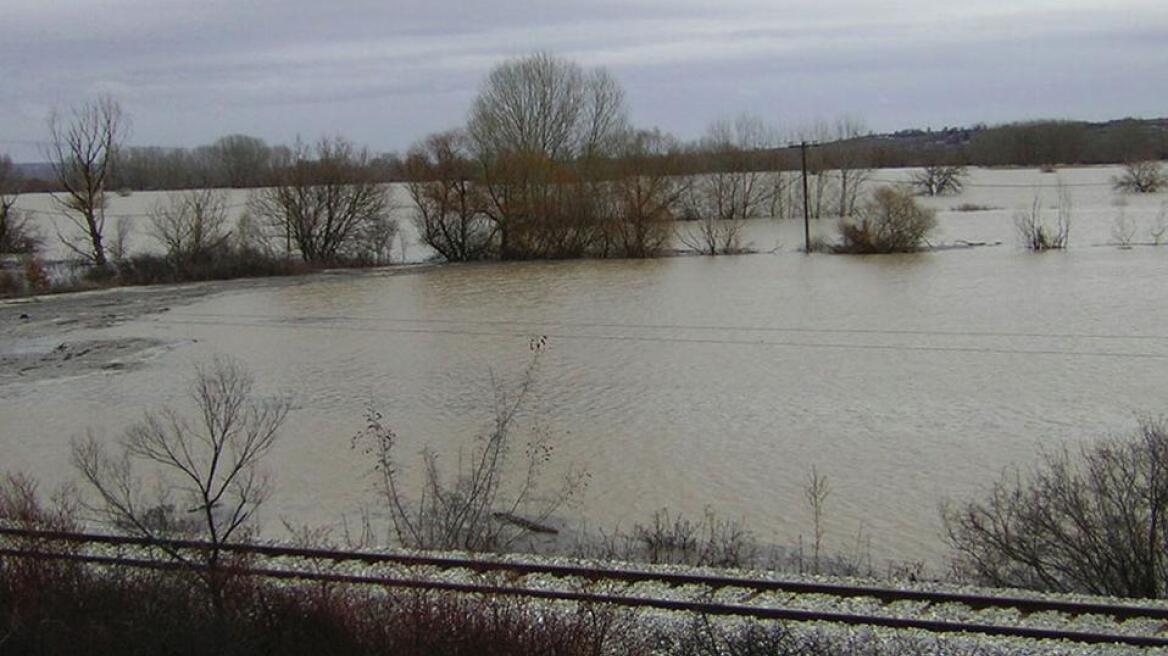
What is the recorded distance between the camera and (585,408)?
21.8 metres

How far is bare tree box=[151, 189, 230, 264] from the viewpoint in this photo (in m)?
54.8

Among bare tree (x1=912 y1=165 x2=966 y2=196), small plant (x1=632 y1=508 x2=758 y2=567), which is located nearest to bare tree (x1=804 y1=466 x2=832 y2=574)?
small plant (x1=632 y1=508 x2=758 y2=567)

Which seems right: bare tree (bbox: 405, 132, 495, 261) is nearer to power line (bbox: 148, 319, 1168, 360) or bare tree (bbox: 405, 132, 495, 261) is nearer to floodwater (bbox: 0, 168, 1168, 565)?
floodwater (bbox: 0, 168, 1168, 565)

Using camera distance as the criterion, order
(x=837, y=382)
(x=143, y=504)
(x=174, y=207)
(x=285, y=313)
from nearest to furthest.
Answer: (x=143, y=504), (x=837, y=382), (x=285, y=313), (x=174, y=207)

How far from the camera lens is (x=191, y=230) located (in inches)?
2186

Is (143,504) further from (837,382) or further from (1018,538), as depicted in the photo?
(837,382)

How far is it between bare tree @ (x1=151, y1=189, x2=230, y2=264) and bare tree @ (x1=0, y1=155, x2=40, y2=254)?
8.24m

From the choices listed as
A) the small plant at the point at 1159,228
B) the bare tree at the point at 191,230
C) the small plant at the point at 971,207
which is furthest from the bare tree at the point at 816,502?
the small plant at the point at 971,207

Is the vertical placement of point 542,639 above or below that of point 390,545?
above

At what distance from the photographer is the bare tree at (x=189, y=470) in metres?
13.4

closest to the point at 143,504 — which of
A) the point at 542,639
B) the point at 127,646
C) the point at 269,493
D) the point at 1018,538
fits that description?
the point at 269,493

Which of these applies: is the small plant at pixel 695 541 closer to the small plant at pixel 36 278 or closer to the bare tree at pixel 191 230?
the small plant at pixel 36 278

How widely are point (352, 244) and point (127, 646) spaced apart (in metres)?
53.1

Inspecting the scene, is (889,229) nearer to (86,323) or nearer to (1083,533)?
(86,323)
